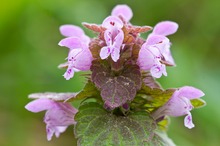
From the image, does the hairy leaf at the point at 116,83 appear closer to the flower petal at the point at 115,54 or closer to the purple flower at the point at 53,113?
the flower petal at the point at 115,54

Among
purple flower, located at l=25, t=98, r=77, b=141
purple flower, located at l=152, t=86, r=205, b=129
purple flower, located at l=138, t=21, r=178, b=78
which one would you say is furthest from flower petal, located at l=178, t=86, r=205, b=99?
purple flower, located at l=25, t=98, r=77, b=141

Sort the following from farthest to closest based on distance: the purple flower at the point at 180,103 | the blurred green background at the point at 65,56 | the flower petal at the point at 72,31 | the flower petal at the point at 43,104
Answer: the blurred green background at the point at 65,56
the flower petal at the point at 72,31
the flower petal at the point at 43,104
the purple flower at the point at 180,103

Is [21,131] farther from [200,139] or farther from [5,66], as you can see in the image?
[200,139]

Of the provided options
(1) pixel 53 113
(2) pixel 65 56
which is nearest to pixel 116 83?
(1) pixel 53 113

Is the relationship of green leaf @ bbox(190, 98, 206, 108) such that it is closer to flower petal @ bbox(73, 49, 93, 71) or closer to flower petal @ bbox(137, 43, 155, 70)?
flower petal @ bbox(137, 43, 155, 70)

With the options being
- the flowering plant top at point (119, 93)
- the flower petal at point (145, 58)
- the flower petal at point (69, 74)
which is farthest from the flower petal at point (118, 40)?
the flower petal at point (69, 74)

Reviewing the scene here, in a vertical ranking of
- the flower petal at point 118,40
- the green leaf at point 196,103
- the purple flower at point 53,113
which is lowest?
the green leaf at point 196,103
